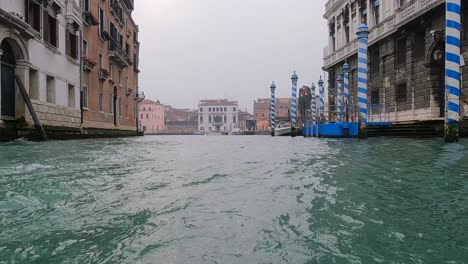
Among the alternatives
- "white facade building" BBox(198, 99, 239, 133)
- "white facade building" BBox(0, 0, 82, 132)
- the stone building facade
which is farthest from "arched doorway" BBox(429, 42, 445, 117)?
"white facade building" BBox(198, 99, 239, 133)

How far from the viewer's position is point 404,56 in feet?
51.5

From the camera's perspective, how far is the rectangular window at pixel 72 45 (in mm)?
13420

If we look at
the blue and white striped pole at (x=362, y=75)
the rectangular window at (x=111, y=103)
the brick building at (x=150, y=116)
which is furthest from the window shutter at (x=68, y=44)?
the brick building at (x=150, y=116)

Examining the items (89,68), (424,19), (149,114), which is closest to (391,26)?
(424,19)

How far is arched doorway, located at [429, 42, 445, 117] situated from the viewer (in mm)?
13174

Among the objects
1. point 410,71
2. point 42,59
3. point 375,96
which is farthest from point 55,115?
point 375,96

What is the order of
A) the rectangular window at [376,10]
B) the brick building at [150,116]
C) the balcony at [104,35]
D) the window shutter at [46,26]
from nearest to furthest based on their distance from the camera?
the window shutter at [46,26]
the balcony at [104,35]
the rectangular window at [376,10]
the brick building at [150,116]

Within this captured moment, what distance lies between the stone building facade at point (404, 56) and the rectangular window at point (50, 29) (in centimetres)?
1173

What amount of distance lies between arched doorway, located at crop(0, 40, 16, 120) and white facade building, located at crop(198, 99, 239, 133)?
7378 centimetres

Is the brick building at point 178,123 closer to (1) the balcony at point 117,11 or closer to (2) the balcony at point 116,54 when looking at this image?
(1) the balcony at point 117,11

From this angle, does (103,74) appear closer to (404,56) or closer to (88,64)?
(88,64)

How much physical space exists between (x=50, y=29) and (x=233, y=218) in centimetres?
1226

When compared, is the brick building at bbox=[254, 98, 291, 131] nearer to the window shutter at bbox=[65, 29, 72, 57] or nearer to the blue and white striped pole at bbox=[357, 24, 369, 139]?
the window shutter at bbox=[65, 29, 72, 57]

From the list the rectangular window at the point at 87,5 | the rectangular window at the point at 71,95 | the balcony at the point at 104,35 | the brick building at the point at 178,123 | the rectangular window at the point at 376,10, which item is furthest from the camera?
the brick building at the point at 178,123
